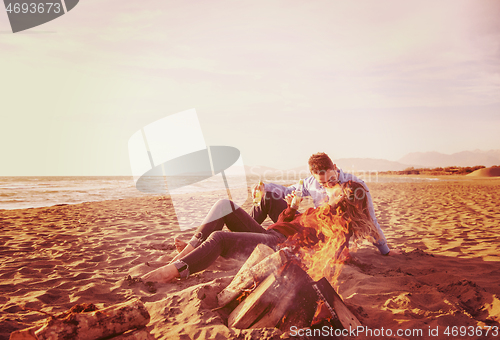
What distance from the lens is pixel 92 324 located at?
1.76 meters

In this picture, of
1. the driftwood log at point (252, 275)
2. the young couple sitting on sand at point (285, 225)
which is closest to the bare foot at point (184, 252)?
the young couple sitting on sand at point (285, 225)

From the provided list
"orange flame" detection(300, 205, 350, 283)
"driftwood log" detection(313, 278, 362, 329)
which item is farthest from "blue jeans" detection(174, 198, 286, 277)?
"driftwood log" detection(313, 278, 362, 329)

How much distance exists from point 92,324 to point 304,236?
2.13 meters

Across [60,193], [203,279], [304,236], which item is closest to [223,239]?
[203,279]

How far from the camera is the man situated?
3.41m

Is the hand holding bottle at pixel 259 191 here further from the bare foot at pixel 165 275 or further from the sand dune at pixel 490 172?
the sand dune at pixel 490 172

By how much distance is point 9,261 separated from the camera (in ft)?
13.1

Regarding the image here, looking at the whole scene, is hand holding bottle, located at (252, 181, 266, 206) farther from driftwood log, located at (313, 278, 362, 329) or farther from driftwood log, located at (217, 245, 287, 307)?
driftwood log, located at (313, 278, 362, 329)

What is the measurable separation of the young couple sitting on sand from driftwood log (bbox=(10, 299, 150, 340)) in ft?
3.37

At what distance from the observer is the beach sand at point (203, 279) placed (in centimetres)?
236

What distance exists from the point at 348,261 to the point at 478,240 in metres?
3.00

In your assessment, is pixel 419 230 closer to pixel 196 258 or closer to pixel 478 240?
pixel 478 240

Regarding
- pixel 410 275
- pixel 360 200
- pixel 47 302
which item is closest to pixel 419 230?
pixel 410 275

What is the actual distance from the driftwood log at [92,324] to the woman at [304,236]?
3.36 feet
